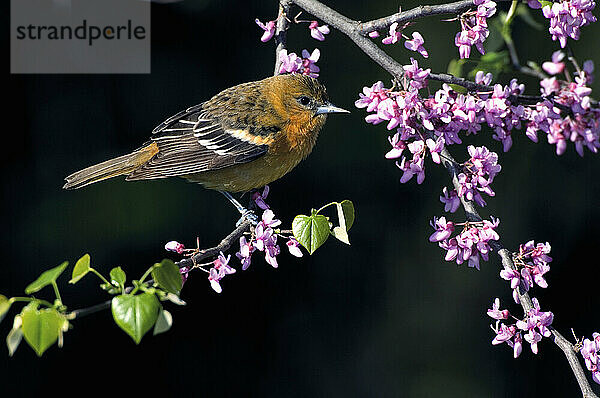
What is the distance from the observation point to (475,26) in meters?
1.69

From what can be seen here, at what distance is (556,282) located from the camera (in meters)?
Result: 4.29

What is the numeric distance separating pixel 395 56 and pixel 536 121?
217cm

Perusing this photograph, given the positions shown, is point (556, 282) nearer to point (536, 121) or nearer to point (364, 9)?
point (364, 9)

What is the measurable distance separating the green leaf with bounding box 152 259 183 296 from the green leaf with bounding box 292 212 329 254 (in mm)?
306

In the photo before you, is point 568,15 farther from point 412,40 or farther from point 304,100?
point 304,100

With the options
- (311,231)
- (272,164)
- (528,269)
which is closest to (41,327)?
(311,231)

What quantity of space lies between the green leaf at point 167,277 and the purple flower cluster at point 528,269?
0.66 metres

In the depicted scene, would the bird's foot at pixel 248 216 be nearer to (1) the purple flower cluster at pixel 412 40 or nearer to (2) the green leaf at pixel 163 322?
(1) the purple flower cluster at pixel 412 40

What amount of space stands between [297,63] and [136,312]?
45.6 inches

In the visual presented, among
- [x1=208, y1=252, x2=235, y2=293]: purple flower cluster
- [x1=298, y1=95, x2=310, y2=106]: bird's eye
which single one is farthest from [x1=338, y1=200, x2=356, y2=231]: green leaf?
[x1=298, y1=95, x2=310, y2=106]: bird's eye

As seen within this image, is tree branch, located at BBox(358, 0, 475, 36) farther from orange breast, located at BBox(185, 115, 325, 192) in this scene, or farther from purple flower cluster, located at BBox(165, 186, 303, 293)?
orange breast, located at BBox(185, 115, 325, 192)

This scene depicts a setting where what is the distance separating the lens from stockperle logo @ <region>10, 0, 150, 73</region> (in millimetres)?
2938

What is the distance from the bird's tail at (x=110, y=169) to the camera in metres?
2.43

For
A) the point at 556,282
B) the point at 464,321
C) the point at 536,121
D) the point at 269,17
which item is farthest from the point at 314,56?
the point at 556,282
